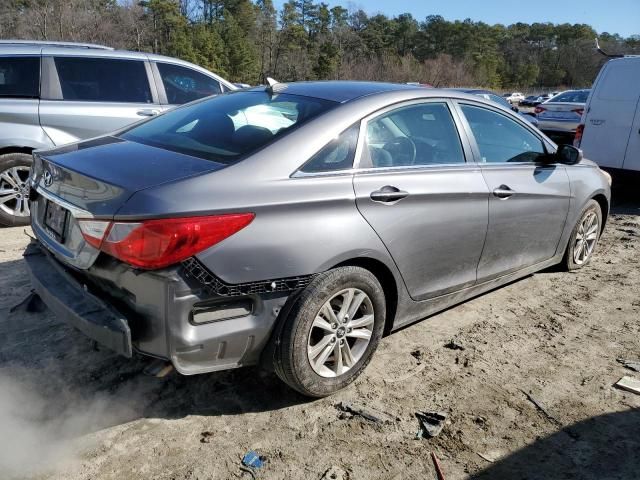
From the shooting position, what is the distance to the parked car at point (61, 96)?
556 centimetres

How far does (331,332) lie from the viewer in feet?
9.21

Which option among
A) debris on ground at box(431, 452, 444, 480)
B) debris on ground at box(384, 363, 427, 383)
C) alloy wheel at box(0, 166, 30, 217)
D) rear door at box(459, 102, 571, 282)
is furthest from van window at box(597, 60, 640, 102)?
alloy wheel at box(0, 166, 30, 217)

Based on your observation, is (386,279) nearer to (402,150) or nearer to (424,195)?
(424,195)

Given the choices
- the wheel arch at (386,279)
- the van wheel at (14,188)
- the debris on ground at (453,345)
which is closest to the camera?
the wheel arch at (386,279)

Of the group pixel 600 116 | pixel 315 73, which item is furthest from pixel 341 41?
pixel 600 116

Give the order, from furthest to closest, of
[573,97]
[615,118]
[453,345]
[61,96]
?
1. [573,97]
2. [615,118]
3. [61,96]
4. [453,345]

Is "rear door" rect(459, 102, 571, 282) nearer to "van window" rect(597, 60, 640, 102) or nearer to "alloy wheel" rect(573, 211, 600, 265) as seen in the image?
"alloy wheel" rect(573, 211, 600, 265)

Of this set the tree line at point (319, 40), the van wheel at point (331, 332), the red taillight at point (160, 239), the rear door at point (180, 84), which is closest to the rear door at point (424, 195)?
the van wheel at point (331, 332)

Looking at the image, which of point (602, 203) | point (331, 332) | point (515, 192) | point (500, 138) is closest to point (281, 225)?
point (331, 332)

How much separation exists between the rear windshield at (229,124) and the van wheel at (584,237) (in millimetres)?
2876

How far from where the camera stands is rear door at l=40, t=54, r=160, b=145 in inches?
226

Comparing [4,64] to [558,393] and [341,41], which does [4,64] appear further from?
[341,41]

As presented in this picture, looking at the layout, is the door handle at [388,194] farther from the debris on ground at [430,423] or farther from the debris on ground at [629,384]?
the debris on ground at [629,384]

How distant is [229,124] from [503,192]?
6.20ft
